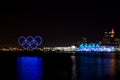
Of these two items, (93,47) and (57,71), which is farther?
(93,47)

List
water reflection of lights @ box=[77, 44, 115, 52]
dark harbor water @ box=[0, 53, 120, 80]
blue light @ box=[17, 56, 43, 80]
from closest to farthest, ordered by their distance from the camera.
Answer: dark harbor water @ box=[0, 53, 120, 80] < blue light @ box=[17, 56, 43, 80] < water reflection of lights @ box=[77, 44, 115, 52]

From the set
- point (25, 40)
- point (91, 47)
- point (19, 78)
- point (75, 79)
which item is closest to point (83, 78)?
point (75, 79)

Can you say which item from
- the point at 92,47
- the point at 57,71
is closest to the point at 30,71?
the point at 57,71

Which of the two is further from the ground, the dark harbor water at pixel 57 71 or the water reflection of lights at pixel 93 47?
the water reflection of lights at pixel 93 47

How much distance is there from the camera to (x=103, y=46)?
172 metres

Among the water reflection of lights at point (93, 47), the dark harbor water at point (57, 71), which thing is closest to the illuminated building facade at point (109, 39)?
the water reflection of lights at point (93, 47)

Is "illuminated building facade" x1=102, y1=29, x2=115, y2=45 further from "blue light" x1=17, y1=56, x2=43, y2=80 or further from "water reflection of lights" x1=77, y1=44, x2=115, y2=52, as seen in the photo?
"blue light" x1=17, y1=56, x2=43, y2=80

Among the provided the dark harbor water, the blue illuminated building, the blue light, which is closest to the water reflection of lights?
the blue illuminated building

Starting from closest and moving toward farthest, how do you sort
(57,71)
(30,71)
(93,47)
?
1. (57,71)
2. (30,71)
3. (93,47)

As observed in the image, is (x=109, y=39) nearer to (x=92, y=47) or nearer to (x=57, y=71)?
(x=92, y=47)

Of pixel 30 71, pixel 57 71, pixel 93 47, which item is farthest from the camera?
pixel 93 47

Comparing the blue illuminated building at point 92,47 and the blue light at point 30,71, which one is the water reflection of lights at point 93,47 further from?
the blue light at point 30,71

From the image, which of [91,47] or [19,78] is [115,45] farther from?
[19,78]

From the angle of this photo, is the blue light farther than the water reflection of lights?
No
